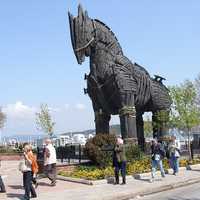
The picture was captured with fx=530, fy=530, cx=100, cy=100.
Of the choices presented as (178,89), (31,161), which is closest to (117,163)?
(31,161)

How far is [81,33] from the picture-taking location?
83.0ft

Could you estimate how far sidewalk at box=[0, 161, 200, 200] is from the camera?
17.2m

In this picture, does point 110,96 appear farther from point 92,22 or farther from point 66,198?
point 66,198

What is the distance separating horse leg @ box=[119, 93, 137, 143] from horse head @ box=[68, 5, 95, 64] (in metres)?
2.88

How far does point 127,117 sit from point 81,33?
4598mm

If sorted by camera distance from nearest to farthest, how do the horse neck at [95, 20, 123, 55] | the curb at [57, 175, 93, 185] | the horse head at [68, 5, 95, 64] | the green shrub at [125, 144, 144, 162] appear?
1. the curb at [57, 175, 93, 185]
2. the green shrub at [125, 144, 144, 162]
3. the horse head at [68, 5, 95, 64]
4. the horse neck at [95, 20, 123, 55]

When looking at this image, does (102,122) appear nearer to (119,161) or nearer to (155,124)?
(155,124)

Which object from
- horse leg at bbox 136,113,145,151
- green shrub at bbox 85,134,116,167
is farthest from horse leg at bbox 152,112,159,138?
green shrub at bbox 85,134,116,167

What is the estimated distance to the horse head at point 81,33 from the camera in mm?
25297

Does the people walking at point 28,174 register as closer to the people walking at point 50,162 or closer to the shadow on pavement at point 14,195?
the shadow on pavement at point 14,195

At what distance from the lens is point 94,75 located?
2577 cm

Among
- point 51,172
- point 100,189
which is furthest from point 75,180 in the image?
point 100,189

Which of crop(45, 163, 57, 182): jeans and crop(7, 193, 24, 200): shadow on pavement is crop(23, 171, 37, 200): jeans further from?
crop(45, 163, 57, 182): jeans

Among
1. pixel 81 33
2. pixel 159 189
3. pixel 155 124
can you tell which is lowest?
pixel 159 189
